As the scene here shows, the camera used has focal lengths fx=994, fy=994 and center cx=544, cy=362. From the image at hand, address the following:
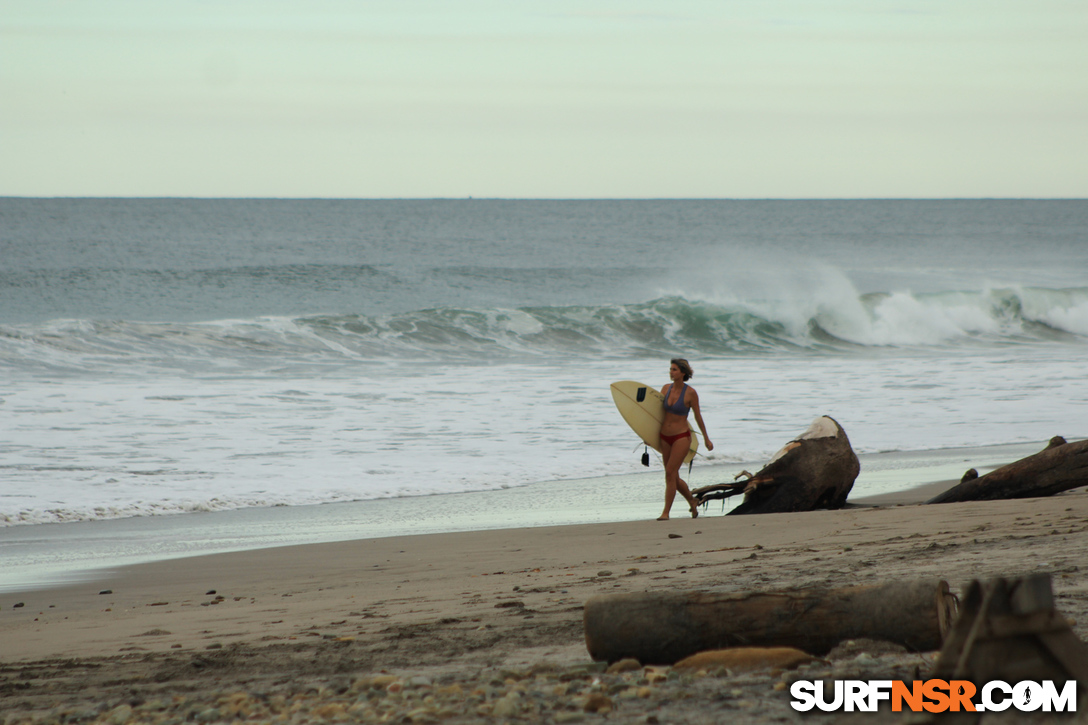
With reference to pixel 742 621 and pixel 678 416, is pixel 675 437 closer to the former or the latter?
pixel 678 416

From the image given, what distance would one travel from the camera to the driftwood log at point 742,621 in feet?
10.7

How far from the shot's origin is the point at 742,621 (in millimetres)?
3283

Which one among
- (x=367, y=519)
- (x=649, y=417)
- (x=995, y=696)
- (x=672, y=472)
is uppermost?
(x=649, y=417)

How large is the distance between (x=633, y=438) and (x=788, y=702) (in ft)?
30.2

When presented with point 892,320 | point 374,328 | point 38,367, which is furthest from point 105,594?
point 892,320

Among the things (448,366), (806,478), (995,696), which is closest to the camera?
(995,696)

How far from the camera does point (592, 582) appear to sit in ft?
16.6

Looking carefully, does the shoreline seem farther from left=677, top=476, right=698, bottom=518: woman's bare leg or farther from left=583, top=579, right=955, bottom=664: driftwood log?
left=583, top=579, right=955, bottom=664: driftwood log

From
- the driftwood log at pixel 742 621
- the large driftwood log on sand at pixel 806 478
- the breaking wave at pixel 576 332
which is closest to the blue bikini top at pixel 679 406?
the large driftwood log on sand at pixel 806 478

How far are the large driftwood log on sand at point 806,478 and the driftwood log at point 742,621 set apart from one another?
190 inches

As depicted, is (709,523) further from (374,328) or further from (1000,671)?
(374,328)

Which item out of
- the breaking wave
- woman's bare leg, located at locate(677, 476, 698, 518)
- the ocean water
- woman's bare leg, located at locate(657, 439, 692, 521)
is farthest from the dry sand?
the breaking wave

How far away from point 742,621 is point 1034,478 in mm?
5214

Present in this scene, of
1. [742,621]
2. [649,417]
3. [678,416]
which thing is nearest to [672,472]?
[678,416]
